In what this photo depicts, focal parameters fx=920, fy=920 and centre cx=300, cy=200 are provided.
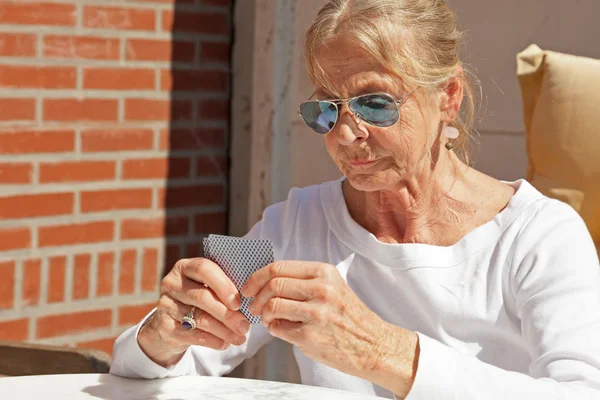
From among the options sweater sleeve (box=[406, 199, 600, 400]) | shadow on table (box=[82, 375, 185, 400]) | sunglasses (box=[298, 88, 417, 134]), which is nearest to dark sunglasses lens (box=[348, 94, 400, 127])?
sunglasses (box=[298, 88, 417, 134])

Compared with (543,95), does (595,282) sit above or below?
below

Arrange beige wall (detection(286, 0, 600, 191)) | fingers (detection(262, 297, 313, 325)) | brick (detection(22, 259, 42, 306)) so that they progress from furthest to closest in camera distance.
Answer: brick (detection(22, 259, 42, 306)), beige wall (detection(286, 0, 600, 191)), fingers (detection(262, 297, 313, 325))

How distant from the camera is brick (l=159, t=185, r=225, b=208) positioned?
3613 millimetres

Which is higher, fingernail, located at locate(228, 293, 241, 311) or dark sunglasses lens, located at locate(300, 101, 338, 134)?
dark sunglasses lens, located at locate(300, 101, 338, 134)

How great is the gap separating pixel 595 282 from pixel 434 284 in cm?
35

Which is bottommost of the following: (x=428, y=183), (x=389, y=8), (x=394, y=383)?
(x=394, y=383)

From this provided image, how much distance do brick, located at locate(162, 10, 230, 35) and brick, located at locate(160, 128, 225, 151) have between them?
393 millimetres

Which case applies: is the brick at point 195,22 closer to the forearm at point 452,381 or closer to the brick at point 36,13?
the brick at point 36,13

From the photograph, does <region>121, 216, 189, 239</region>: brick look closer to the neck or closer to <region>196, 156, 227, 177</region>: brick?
<region>196, 156, 227, 177</region>: brick

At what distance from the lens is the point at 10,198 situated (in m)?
3.17

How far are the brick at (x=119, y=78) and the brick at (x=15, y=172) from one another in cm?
37

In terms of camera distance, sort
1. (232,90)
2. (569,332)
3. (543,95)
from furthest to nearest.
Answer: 1. (232,90)
2. (543,95)
3. (569,332)

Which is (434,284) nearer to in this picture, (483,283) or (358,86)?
(483,283)

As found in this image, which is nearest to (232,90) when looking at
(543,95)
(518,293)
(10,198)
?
(10,198)
